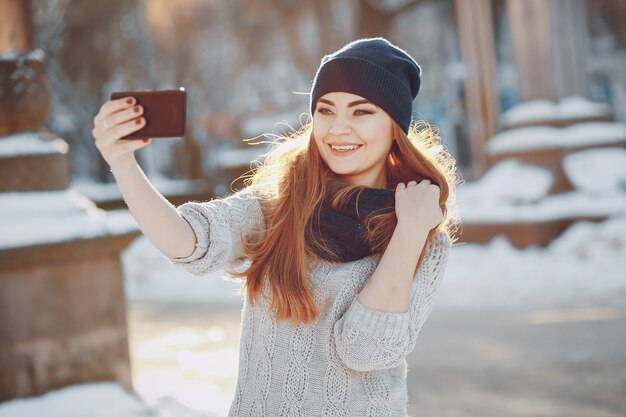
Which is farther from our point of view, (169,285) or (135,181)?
(169,285)

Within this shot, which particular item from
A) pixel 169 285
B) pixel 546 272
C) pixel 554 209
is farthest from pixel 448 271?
pixel 169 285

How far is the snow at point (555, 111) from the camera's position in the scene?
1077cm

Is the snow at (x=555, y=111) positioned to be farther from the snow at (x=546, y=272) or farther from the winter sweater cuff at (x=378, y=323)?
the winter sweater cuff at (x=378, y=323)

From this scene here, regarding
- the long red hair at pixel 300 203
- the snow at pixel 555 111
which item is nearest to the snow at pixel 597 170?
the snow at pixel 555 111

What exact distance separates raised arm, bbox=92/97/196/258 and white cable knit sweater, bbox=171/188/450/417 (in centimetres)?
6

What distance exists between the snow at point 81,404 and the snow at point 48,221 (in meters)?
0.74

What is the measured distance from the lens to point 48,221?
3910 mm

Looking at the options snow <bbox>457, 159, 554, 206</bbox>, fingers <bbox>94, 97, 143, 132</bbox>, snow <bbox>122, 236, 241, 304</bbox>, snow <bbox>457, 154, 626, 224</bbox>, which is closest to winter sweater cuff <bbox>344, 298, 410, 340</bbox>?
fingers <bbox>94, 97, 143, 132</bbox>

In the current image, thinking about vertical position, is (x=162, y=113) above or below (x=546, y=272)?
above

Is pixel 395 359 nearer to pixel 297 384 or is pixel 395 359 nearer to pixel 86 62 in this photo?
pixel 297 384

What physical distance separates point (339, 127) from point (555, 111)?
9111mm

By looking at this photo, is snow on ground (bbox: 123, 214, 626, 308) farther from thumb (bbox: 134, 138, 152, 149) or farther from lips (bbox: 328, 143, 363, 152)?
thumb (bbox: 134, 138, 152, 149)

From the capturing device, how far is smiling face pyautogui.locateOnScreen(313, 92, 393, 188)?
2381 mm

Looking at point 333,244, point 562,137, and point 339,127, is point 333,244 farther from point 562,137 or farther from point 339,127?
point 562,137
